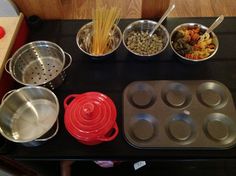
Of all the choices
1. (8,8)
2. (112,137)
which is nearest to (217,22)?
(112,137)

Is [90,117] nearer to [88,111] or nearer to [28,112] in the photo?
[88,111]

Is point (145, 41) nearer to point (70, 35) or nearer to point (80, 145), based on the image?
point (70, 35)

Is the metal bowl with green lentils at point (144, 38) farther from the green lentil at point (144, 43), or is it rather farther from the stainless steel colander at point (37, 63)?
the stainless steel colander at point (37, 63)

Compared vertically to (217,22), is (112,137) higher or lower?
lower

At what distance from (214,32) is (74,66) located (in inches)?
19.7

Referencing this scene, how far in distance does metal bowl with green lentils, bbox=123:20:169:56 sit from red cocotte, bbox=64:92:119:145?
22cm

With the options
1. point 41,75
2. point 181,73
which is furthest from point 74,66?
point 181,73

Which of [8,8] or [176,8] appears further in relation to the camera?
[176,8]

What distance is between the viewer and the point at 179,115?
2.41 ft

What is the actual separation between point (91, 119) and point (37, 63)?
327 mm

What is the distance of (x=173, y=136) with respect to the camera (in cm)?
71

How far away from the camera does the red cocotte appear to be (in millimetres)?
645

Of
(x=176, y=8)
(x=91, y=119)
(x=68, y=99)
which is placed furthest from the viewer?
(x=176, y=8)

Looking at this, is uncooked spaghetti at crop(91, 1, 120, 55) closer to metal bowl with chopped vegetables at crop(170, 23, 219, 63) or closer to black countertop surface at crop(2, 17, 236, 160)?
black countertop surface at crop(2, 17, 236, 160)
